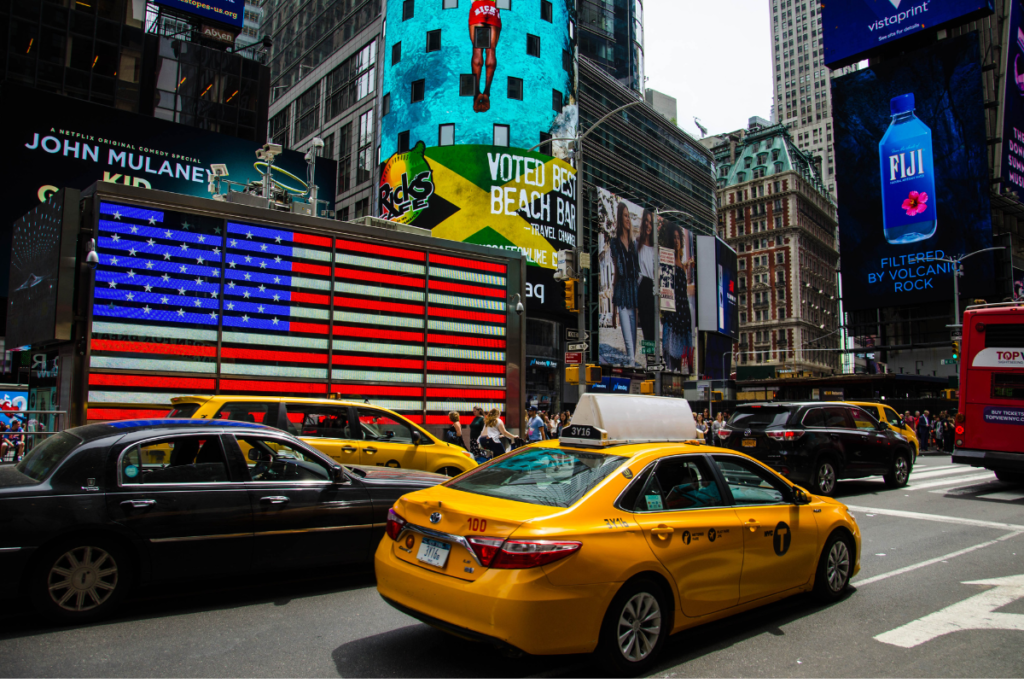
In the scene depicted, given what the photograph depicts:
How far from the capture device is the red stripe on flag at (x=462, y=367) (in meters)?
14.6

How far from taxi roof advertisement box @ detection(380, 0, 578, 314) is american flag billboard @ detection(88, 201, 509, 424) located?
23.1 m

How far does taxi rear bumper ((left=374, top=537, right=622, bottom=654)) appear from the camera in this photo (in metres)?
3.60

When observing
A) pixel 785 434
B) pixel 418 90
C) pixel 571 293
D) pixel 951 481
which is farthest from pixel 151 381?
pixel 418 90

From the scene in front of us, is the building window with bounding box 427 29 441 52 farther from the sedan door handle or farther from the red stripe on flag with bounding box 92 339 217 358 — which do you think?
the sedan door handle

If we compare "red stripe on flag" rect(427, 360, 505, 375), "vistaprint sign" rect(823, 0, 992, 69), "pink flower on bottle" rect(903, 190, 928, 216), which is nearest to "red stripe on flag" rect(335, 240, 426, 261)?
"red stripe on flag" rect(427, 360, 505, 375)

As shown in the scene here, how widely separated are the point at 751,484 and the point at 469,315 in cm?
1044

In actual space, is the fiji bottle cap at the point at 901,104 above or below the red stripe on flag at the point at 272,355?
above

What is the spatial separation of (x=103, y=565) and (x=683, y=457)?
14.6 feet

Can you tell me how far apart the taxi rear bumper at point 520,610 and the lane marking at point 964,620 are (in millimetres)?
2578

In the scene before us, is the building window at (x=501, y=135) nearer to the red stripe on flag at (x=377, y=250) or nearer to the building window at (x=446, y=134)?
the building window at (x=446, y=134)

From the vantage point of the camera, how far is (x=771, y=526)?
5.09 meters

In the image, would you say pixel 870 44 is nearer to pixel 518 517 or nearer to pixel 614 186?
pixel 614 186

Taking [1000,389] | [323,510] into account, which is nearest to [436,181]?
[1000,389]

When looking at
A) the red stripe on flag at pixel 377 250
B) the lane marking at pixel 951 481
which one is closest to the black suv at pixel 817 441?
the lane marking at pixel 951 481
